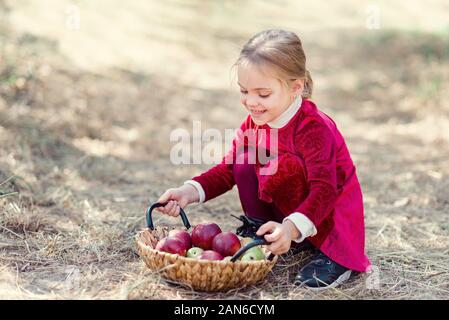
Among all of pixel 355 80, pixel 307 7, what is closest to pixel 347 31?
pixel 307 7

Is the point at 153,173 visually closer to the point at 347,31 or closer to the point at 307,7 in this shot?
→ the point at 347,31

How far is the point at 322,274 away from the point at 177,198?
76 centimetres

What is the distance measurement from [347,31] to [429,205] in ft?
20.3

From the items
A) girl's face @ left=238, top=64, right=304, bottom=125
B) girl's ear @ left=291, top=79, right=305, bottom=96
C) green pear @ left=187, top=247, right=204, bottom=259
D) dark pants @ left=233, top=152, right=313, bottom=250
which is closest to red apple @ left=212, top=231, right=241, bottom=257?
green pear @ left=187, top=247, right=204, bottom=259

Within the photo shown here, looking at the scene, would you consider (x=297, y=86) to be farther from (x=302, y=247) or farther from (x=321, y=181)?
(x=302, y=247)

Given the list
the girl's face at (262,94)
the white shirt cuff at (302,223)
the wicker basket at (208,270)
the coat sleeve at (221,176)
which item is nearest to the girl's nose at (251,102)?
the girl's face at (262,94)

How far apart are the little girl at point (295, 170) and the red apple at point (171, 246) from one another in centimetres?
23

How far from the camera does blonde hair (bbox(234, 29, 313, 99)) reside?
8.59 feet

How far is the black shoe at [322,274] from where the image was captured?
2676mm

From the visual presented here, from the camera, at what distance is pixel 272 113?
2.70 meters

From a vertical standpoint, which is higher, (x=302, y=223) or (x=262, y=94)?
(x=262, y=94)

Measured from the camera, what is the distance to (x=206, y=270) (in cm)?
240

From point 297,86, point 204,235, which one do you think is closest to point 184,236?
→ point 204,235
